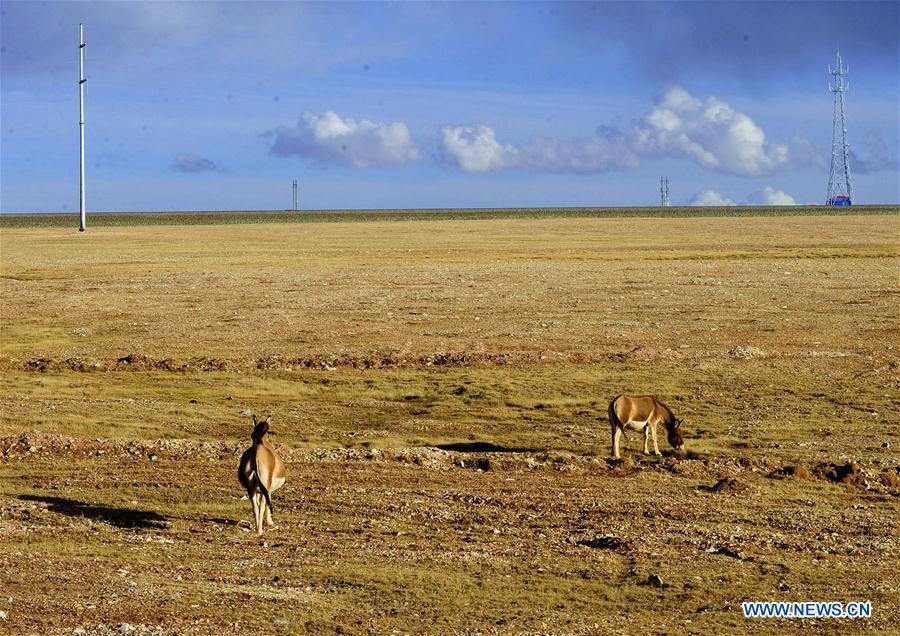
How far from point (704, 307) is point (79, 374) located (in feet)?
54.1

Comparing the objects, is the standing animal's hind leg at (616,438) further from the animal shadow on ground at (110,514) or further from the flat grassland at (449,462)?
the animal shadow on ground at (110,514)

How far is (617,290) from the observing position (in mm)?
36750

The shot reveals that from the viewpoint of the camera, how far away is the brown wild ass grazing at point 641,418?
48.2 ft

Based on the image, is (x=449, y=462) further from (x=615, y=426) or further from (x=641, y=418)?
(x=641, y=418)

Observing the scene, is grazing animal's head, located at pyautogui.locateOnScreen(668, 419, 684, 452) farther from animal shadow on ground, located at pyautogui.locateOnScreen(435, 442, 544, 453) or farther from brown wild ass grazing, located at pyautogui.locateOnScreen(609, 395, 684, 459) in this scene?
animal shadow on ground, located at pyautogui.locateOnScreen(435, 442, 544, 453)

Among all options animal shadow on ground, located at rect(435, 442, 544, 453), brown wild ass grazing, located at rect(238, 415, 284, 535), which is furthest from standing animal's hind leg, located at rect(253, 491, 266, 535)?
animal shadow on ground, located at rect(435, 442, 544, 453)

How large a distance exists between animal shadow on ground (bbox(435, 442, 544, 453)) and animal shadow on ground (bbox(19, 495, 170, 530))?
476cm

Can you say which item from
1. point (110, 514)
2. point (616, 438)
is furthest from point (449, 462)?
point (110, 514)

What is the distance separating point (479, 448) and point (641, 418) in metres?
2.36

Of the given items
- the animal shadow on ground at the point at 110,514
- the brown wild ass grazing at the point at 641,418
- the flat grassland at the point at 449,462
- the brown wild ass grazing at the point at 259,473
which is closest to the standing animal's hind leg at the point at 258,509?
the brown wild ass grazing at the point at 259,473

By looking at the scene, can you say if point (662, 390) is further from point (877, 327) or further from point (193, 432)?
point (877, 327)

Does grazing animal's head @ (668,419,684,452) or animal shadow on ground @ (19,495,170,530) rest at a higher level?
grazing animal's head @ (668,419,684,452)

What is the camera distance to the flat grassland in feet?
31.9

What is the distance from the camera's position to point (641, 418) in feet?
49.1
